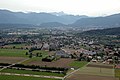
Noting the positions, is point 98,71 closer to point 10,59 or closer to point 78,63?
point 78,63

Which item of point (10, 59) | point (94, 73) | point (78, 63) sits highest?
point (10, 59)

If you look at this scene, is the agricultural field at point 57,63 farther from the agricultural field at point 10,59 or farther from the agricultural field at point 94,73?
the agricultural field at point 94,73

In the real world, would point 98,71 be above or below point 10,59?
below

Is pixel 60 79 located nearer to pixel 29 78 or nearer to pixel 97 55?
pixel 29 78

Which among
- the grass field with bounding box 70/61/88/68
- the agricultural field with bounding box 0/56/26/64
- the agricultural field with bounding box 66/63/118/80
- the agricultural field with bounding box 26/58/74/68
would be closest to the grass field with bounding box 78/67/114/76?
the agricultural field with bounding box 66/63/118/80

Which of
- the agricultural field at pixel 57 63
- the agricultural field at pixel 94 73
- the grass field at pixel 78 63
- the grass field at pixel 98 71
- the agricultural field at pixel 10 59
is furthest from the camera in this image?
the agricultural field at pixel 10 59

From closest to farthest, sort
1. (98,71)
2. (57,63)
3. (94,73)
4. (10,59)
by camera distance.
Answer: (94,73) < (98,71) < (57,63) < (10,59)

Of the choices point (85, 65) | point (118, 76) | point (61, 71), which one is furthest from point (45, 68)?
point (118, 76)

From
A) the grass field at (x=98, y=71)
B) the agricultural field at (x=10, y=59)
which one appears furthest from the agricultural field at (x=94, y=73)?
the agricultural field at (x=10, y=59)

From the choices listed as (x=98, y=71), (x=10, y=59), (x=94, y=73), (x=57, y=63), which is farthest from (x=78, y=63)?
(x=10, y=59)

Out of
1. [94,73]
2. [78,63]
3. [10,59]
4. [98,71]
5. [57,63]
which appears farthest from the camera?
[10,59]

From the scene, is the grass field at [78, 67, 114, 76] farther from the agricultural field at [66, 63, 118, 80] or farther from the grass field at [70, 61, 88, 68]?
the grass field at [70, 61, 88, 68]
